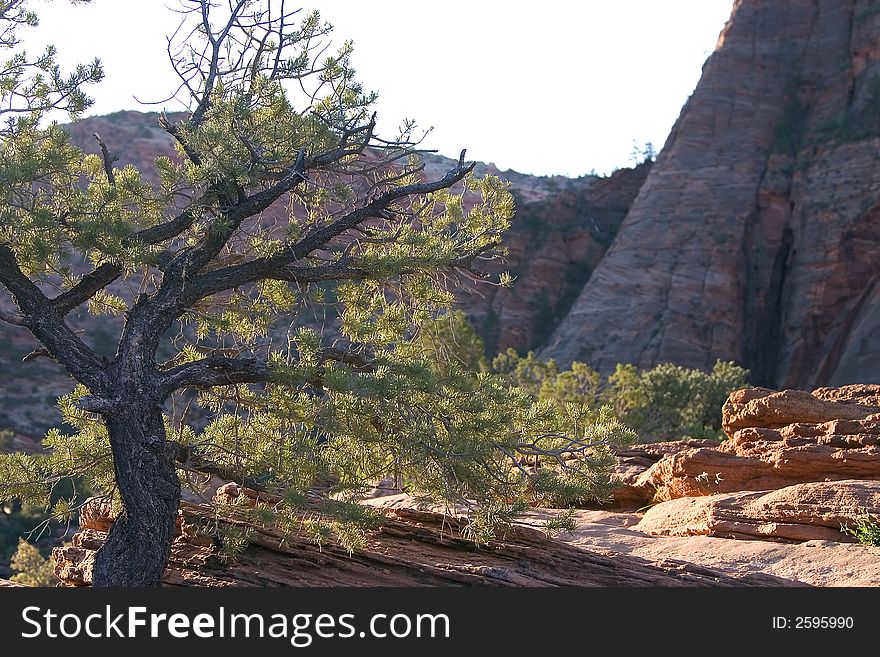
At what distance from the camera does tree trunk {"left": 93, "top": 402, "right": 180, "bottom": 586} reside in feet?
26.8

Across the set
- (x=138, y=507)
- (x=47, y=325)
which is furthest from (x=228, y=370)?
(x=47, y=325)

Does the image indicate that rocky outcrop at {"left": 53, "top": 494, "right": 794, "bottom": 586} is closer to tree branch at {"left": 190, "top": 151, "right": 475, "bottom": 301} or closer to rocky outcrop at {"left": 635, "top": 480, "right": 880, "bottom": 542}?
rocky outcrop at {"left": 635, "top": 480, "right": 880, "bottom": 542}

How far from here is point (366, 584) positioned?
8.49 m

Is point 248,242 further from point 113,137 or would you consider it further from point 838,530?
point 113,137

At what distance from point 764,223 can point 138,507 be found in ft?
141

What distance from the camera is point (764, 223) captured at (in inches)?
1842

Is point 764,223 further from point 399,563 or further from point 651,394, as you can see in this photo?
point 399,563

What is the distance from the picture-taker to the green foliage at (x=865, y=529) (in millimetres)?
10445

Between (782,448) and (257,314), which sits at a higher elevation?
(257,314)

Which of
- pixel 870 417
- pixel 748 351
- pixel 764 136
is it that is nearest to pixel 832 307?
pixel 748 351

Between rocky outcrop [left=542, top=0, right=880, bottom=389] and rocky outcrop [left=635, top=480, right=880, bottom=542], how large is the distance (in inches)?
1081

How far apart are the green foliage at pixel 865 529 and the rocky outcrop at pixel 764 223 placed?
2830 cm

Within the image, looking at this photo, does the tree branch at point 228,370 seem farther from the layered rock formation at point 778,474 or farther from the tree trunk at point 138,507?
the layered rock formation at point 778,474

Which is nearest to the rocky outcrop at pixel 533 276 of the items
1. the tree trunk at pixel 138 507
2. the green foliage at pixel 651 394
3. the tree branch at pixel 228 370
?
the green foliage at pixel 651 394
